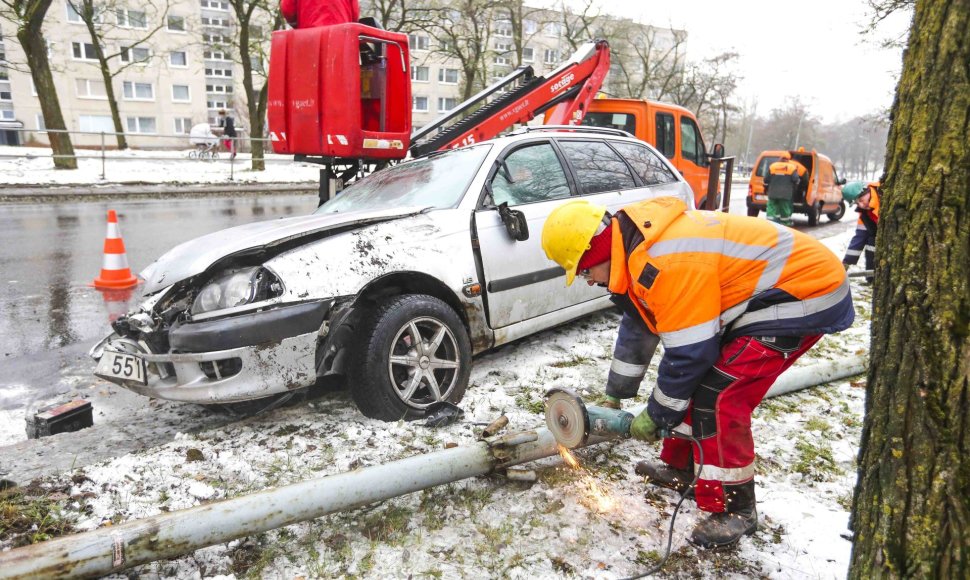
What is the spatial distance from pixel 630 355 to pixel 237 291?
6.23 ft

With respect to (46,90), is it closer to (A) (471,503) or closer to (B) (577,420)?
(A) (471,503)

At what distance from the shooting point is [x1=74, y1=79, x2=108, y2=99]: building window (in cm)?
4022

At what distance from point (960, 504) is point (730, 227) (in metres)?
1.18

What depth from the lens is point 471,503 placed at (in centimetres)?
262

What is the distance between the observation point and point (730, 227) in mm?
2391

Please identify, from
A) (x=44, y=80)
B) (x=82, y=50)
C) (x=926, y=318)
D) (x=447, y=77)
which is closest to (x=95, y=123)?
(x=82, y=50)

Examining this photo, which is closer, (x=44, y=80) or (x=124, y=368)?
(x=124, y=368)

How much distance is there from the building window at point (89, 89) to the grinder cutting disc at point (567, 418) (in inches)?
1855

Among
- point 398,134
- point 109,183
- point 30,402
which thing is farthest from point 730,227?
point 109,183

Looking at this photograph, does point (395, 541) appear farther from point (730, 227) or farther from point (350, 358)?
point (730, 227)

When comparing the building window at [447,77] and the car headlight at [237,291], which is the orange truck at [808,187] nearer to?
the car headlight at [237,291]

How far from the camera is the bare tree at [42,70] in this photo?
15.5 m

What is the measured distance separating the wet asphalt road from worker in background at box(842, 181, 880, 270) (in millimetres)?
7799

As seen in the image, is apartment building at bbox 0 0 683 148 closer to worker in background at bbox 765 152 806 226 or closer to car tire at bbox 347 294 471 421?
worker in background at bbox 765 152 806 226
